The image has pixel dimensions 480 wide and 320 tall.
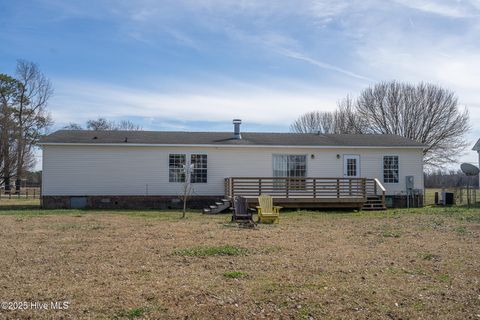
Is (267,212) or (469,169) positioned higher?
(469,169)

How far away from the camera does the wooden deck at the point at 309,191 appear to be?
20.5 m

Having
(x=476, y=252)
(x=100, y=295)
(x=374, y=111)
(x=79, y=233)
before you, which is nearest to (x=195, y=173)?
(x=79, y=233)

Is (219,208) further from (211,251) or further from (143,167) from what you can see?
(211,251)

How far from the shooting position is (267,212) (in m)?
15.8

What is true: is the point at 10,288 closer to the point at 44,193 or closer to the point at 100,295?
the point at 100,295

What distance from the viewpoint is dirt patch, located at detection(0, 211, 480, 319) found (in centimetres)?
568

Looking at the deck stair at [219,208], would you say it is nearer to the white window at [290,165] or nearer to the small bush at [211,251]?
the white window at [290,165]

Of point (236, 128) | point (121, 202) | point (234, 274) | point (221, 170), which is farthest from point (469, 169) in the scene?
point (234, 274)

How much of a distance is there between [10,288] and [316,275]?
4.55m

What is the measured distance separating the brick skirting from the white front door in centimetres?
733

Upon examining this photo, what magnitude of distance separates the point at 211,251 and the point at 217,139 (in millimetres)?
14640

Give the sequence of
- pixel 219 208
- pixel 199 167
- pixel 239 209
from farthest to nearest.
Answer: pixel 199 167
pixel 219 208
pixel 239 209

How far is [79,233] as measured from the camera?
39.1 ft

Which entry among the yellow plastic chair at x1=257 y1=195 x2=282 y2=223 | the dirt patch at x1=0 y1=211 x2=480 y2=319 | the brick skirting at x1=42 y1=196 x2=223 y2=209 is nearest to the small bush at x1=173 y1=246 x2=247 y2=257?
the dirt patch at x1=0 y1=211 x2=480 y2=319
